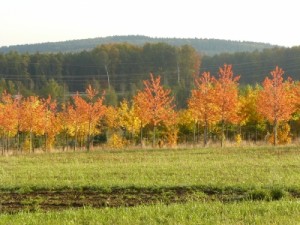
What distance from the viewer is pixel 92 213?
11.7 m

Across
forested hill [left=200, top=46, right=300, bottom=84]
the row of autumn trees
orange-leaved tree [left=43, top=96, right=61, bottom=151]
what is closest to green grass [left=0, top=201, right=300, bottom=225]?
the row of autumn trees

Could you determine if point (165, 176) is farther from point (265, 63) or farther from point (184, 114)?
point (265, 63)

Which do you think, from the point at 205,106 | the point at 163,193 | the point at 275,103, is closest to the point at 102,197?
the point at 163,193

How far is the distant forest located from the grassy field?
9397cm

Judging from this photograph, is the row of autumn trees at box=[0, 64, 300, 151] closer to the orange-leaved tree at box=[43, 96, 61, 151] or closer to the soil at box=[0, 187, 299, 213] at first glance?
the orange-leaved tree at box=[43, 96, 61, 151]

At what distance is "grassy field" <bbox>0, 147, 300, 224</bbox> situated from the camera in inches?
436

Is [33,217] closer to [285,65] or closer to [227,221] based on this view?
[227,221]

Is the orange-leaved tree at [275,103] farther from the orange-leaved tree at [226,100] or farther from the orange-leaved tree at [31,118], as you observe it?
the orange-leaved tree at [31,118]

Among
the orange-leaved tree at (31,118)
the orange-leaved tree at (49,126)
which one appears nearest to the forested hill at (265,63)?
the orange-leaved tree at (49,126)

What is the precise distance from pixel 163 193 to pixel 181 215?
→ 5.24m

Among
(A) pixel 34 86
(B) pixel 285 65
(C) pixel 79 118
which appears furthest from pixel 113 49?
(C) pixel 79 118

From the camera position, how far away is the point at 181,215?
1102cm

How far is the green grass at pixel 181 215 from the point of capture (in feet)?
34.1

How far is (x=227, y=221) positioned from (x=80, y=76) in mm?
125418
